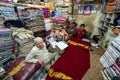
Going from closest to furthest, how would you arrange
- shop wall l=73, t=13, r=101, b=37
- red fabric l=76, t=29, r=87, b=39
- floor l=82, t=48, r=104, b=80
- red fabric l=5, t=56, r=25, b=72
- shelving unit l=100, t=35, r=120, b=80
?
shelving unit l=100, t=35, r=120, b=80 < red fabric l=5, t=56, r=25, b=72 < floor l=82, t=48, r=104, b=80 < red fabric l=76, t=29, r=87, b=39 < shop wall l=73, t=13, r=101, b=37

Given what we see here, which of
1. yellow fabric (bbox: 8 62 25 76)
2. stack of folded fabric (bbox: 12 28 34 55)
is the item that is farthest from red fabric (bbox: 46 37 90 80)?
stack of folded fabric (bbox: 12 28 34 55)

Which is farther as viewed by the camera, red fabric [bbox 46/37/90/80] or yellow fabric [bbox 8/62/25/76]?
red fabric [bbox 46/37/90/80]

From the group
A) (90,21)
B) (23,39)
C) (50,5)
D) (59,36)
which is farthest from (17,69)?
(90,21)

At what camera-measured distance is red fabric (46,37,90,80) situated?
2.21m

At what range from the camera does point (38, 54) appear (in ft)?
6.69

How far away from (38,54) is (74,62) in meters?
0.96

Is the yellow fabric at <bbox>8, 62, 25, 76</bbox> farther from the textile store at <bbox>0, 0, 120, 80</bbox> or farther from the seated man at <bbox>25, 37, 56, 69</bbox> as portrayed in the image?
the seated man at <bbox>25, 37, 56, 69</bbox>

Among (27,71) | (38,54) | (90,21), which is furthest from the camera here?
(90,21)

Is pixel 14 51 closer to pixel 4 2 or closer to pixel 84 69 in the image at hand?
pixel 4 2

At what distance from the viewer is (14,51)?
7.13 ft

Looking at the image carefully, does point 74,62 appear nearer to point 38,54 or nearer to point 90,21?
point 38,54

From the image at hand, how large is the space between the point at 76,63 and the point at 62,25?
151 cm

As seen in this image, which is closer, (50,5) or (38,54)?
Answer: (38,54)

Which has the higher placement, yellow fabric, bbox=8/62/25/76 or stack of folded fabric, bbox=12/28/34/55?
stack of folded fabric, bbox=12/28/34/55
